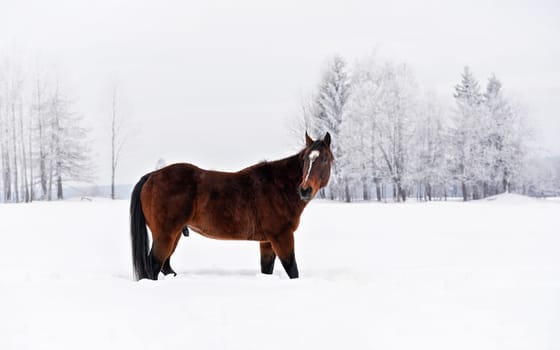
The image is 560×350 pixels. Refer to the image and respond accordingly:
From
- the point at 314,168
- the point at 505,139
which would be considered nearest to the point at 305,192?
the point at 314,168

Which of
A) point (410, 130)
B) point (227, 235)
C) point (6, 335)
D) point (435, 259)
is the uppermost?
point (410, 130)

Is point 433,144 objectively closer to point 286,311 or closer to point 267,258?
point 267,258

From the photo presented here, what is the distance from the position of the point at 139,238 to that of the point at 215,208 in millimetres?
1031

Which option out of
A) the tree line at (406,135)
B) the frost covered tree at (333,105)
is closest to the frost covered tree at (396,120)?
the tree line at (406,135)

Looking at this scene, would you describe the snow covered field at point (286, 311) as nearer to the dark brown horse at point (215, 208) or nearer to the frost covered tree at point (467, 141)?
the dark brown horse at point (215, 208)

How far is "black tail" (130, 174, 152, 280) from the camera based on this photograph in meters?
5.24

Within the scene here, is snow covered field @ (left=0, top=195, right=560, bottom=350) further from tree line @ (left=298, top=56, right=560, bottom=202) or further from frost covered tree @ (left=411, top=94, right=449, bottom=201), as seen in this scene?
frost covered tree @ (left=411, top=94, right=449, bottom=201)

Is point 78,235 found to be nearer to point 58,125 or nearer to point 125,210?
point 125,210

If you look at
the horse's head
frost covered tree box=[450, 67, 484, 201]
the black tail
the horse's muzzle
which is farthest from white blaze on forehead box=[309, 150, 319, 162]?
frost covered tree box=[450, 67, 484, 201]

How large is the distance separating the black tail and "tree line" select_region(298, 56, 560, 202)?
54.4ft

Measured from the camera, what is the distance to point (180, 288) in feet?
13.3

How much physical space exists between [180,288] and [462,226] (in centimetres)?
941

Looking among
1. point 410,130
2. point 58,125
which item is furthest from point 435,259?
point 58,125

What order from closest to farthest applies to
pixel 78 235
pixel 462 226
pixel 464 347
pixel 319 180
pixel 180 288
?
pixel 464 347 < pixel 180 288 < pixel 319 180 < pixel 78 235 < pixel 462 226
